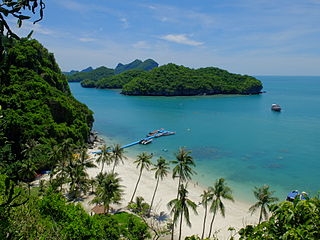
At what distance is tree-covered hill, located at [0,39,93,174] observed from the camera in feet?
127

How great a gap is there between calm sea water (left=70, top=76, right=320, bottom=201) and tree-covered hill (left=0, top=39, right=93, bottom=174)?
15.3 meters

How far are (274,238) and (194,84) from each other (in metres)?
173

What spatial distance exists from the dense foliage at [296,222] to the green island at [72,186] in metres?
0.02

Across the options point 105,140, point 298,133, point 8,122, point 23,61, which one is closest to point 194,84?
point 298,133

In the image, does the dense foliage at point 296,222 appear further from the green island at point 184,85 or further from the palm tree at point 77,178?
the green island at point 184,85

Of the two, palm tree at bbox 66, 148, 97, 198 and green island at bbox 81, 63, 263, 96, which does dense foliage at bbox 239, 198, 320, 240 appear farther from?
green island at bbox 81, 63, 263, 96

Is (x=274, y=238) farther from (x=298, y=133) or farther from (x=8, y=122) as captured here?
(x=298, y=133)

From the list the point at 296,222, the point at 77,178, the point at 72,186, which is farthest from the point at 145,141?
the point at 296,222

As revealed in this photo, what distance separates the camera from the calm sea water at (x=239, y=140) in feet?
144

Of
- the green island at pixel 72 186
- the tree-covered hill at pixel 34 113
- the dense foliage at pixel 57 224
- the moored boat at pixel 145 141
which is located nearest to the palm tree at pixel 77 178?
the green island at pixel 72 186

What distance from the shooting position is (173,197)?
35250 mm

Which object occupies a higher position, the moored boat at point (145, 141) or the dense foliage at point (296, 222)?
the dense foliage at point (296, 222)

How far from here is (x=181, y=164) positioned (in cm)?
2764

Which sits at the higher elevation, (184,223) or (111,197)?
(111,197)
